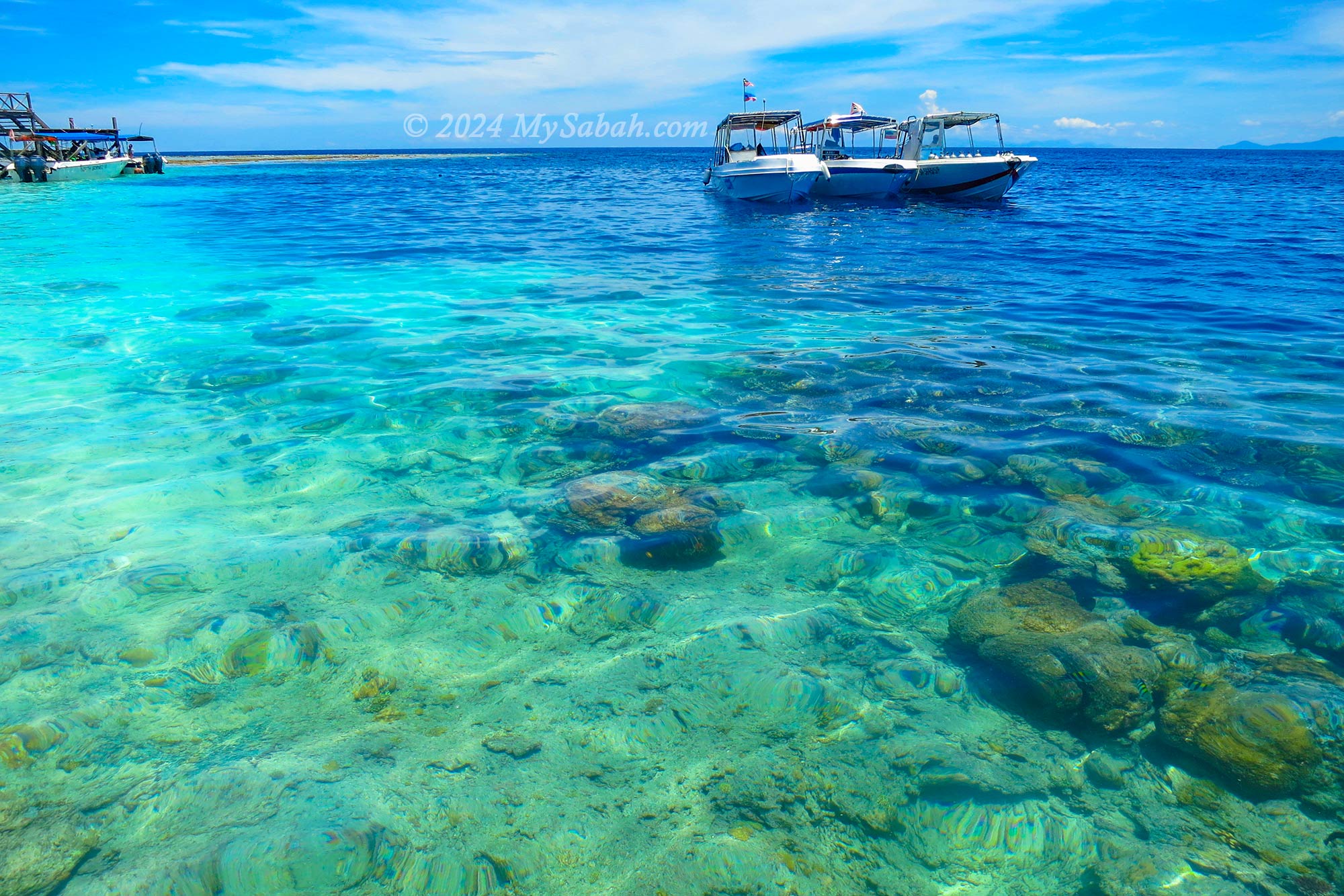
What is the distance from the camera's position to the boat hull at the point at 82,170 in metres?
41.9

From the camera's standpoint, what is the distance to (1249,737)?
2988mm

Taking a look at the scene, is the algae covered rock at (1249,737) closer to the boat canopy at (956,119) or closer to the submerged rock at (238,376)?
the submerged rock at (238,376)

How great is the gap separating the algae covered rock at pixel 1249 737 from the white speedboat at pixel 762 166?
26518 millimetres

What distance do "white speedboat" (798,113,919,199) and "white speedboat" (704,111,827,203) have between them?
795mm

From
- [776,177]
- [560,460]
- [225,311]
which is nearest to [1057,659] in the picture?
[560,460]

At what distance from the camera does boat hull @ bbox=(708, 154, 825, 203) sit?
27.2m

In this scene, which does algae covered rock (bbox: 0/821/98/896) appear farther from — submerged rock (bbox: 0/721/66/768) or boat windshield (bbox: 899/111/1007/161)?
boat windshield (bbox: 899/111/1007/161)

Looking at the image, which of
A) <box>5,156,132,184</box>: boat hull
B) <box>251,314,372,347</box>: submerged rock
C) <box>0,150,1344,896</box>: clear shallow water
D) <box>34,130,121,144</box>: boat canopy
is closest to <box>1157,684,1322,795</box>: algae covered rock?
<box>0,150,1344,896</box>: clear shallow water

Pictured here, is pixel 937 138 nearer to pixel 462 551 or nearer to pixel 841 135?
pixel 841 135

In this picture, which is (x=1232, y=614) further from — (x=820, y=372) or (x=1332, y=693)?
(x=820, y=372)

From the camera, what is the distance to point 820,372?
7.72 meters

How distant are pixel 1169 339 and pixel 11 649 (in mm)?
11196

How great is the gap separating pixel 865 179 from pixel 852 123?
3.10 metres

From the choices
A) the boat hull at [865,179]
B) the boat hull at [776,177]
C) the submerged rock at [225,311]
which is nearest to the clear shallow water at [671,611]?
the submerged rock at [225,311]
